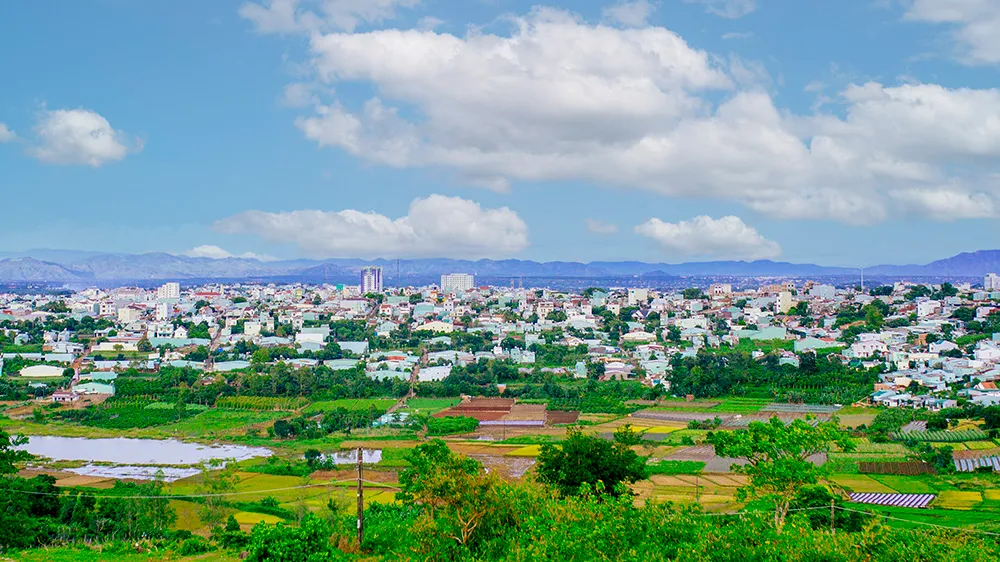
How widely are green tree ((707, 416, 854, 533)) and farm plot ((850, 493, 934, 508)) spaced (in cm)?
524

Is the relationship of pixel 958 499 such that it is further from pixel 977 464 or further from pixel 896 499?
pixel 977 464

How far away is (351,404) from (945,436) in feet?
61.9

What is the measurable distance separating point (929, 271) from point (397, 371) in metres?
174

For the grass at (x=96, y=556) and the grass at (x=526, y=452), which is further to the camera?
the grass at (x=526, y=452)

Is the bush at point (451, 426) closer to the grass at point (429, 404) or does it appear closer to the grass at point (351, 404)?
the grass at point (429, 404)

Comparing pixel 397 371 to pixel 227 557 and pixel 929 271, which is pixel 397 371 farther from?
pixel 929 271

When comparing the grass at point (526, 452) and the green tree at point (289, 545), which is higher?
the green tree at point (289, 545)

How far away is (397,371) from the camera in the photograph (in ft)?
112

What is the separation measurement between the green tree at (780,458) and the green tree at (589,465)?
3.01m

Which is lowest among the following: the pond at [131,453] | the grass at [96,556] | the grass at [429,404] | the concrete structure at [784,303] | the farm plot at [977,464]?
the pond at [131,453]

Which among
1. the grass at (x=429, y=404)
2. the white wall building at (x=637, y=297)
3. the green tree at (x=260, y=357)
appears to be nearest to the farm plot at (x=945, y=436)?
the grass at (x=429, y=404)

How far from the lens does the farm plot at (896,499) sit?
14609 millimetres

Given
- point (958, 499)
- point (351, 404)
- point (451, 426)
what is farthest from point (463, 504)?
point (351, 404)

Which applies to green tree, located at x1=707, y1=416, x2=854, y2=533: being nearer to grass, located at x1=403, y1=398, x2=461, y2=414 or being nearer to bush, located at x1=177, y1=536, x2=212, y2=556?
bush, located at x1=177, y1=536, x2=212, y2=556
